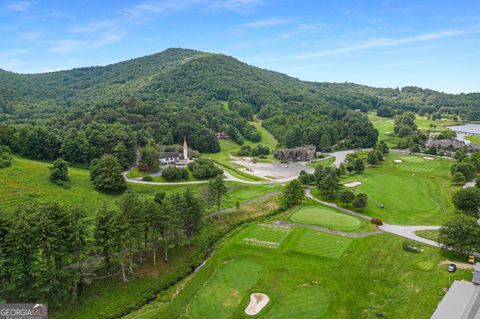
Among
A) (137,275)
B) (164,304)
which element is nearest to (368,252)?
(164,304)

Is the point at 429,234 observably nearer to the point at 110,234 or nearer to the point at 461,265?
the point at 461,265

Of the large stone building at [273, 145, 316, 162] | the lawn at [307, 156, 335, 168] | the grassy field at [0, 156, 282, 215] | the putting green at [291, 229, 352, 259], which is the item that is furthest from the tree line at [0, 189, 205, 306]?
the large stone building at [273, 145, 316, 162]

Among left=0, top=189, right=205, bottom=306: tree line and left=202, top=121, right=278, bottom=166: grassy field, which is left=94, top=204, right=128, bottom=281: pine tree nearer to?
left=0, top=189, right=205, bottom=306: tree line

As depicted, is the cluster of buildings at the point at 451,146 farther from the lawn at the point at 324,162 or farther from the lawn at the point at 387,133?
the lawn at the point at 324,162

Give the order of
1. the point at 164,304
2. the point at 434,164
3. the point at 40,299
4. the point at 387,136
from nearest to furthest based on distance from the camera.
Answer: the point at 40,299 < the point at 164,304 < the point at 434,164 < the point at 387,136

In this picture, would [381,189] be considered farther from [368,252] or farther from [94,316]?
[94,316]

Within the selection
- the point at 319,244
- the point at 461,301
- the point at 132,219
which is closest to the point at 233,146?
the point at 319,244
